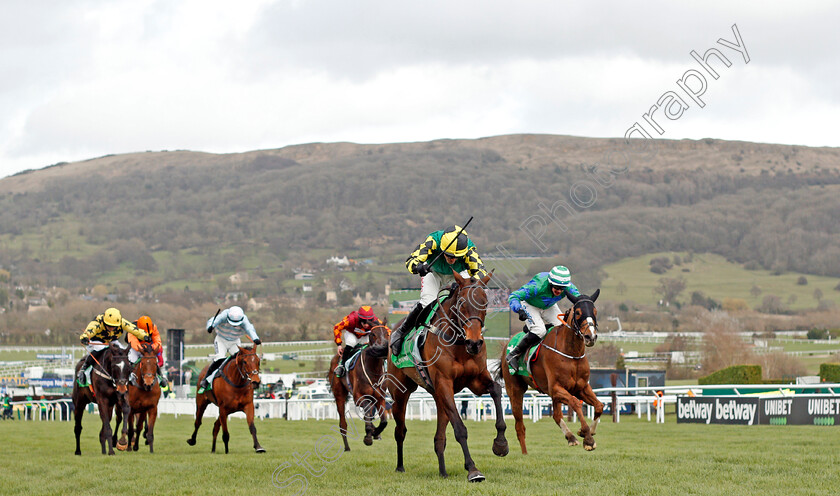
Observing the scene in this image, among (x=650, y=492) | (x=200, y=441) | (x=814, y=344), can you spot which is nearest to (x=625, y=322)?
(x=814, y=344)

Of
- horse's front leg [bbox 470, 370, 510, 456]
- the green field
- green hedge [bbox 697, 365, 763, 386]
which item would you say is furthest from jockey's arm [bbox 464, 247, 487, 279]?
the green field

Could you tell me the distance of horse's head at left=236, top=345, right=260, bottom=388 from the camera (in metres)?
16.4

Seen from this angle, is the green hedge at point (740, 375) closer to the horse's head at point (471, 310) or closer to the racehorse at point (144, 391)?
the racehorse at point (144, 391)

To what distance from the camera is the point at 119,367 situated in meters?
16.8

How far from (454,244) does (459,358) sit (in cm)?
146

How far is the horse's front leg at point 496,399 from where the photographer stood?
1084 cm

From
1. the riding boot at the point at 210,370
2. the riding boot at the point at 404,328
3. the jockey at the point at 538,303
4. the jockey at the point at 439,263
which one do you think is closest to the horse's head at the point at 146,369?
the riding boot at the point at 210,370

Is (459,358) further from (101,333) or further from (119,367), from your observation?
(101,333)

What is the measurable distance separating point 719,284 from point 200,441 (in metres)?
183

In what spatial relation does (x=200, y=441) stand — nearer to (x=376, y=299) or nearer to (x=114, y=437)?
(x=114, y=437)

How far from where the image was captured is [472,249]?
39.1 feet

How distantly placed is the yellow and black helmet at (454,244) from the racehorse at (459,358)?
A: 661 mm

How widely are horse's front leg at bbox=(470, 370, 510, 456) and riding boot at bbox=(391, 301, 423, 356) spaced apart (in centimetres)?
124

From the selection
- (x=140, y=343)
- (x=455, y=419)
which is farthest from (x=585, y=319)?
(x=140, y=343)
